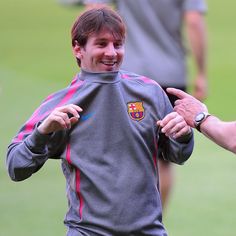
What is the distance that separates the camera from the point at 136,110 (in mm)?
5074

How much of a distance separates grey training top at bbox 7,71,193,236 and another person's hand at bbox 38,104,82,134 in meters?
0.09

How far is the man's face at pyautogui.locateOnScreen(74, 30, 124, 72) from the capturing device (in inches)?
199

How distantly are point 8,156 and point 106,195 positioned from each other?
55 cm

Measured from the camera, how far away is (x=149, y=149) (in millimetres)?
5086

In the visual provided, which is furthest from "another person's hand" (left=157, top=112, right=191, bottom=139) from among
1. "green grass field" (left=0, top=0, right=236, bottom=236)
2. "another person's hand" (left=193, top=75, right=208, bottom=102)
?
"another person's hand" (left=193, top=75, right=208, bottom=102)

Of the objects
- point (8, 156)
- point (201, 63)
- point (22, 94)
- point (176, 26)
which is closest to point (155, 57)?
point (176, 26)

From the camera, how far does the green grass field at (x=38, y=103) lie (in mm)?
8859

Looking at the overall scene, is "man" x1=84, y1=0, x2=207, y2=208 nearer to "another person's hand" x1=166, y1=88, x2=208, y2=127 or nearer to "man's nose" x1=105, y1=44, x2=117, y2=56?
"another person's hand" x1=166, y1=88, x2=208, y2=127

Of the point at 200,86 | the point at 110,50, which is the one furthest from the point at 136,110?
the point at 200,86

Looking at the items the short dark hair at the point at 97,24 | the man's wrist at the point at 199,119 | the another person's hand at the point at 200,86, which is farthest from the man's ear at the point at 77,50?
Result: the another person's hand at the point at 200,86

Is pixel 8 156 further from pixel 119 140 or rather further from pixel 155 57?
pixel 155 57

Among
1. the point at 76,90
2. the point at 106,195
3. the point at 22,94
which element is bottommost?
the point at 106,195

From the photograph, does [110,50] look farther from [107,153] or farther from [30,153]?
[30,153]

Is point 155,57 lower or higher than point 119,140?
higher
